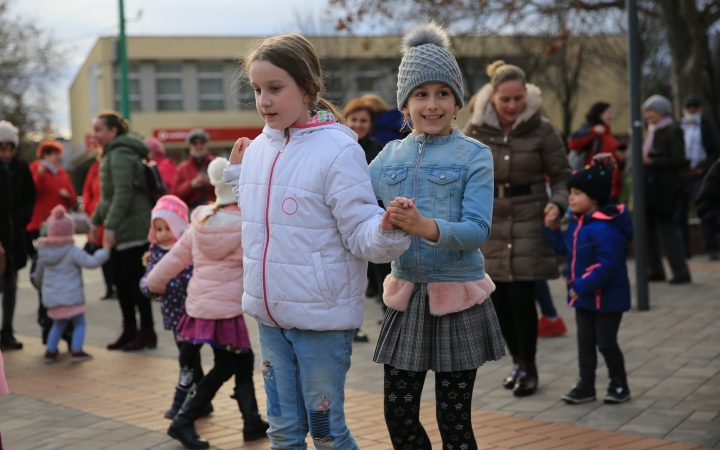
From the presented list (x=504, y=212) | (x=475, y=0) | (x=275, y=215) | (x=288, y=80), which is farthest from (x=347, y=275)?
(x=475, y=0)

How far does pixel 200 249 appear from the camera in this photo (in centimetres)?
496

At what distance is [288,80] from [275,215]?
1.65ft

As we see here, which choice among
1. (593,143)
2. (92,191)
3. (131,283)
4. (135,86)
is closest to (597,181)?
(593,143)

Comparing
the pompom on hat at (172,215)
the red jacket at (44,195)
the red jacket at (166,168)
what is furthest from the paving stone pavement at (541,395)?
the red jacket at (166,168)

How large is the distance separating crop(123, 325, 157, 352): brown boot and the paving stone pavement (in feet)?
0.39

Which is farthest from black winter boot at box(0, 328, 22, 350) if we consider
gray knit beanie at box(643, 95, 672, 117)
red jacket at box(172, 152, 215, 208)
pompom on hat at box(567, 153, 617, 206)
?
gray knit beanie at box(643, 95, 672, 117)

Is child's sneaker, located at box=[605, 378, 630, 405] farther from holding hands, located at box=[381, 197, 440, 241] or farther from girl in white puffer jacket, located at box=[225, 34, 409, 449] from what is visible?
holding hands, located at box=[381, 197, 440, 241]

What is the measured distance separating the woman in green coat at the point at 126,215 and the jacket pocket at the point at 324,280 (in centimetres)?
507

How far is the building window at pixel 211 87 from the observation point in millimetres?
52719

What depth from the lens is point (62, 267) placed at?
25.5 feet

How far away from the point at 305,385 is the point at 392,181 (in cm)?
88

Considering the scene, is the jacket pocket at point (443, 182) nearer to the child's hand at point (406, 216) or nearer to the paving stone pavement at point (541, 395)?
the child's hand at point (406, 216)

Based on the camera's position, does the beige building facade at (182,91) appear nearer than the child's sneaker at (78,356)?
No

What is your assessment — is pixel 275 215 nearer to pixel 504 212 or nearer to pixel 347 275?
pixel 347 275
